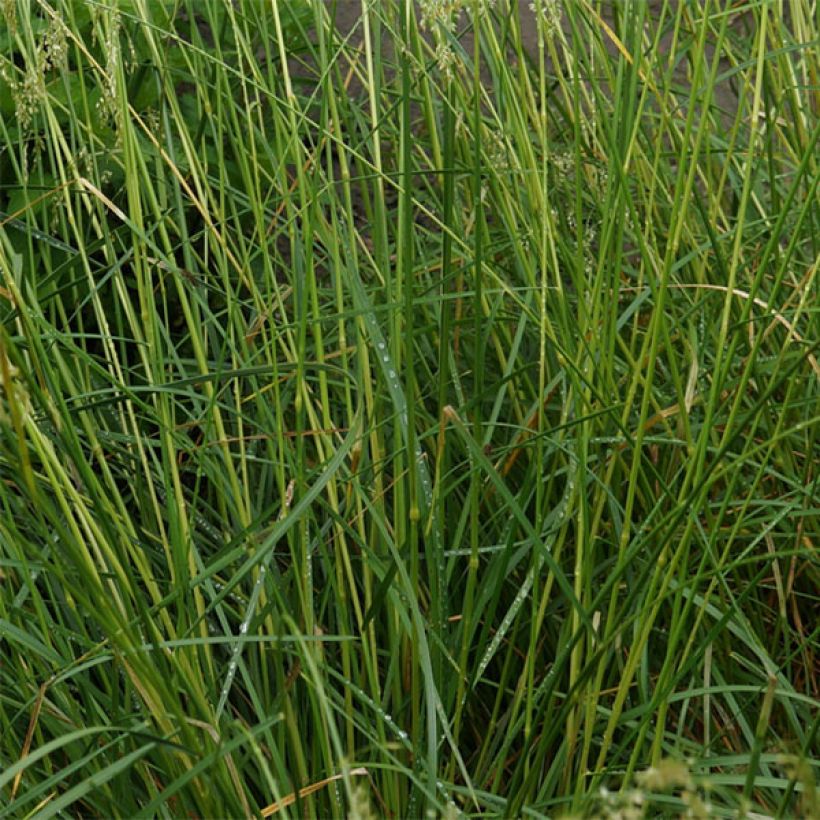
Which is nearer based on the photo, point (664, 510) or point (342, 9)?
point (664, 510)

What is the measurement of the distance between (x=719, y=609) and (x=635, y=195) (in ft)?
3.05

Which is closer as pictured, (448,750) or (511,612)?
(511,612)

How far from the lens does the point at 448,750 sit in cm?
130

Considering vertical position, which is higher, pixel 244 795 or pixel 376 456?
pixel 376 456

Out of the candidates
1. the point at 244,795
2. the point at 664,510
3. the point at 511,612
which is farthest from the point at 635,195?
the point at 244,795

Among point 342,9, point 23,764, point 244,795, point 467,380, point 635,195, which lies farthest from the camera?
point 342,9

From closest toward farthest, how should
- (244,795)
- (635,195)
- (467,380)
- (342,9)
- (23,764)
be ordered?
(23,764) → (244,795) → (467,380) → (635,195) → (342,9)

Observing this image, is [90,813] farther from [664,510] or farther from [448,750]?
[664,510]

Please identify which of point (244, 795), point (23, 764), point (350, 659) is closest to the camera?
point (23, 764)

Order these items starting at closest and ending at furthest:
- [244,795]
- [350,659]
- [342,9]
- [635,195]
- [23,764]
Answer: [23,764] → [244,795] → [350,659] → [635,195] → [342,9]

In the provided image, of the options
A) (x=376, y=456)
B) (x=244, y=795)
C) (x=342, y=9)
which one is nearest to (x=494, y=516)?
(x=376, y=456)

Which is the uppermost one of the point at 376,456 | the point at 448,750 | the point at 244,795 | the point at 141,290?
the point at 141,290

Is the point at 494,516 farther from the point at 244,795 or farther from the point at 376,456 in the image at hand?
the point at 244,795

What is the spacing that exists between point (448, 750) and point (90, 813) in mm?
376
